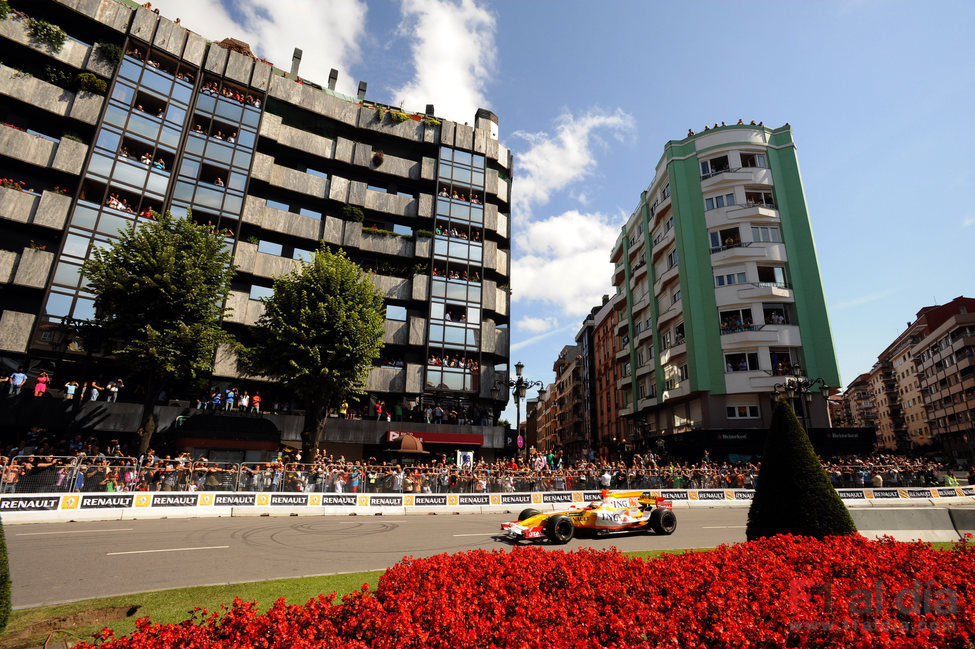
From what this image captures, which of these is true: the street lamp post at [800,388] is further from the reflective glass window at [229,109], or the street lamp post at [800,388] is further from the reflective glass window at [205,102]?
the reflective glass window at [205,102]

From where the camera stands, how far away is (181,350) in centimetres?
2503

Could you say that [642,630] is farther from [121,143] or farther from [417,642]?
[121,143]

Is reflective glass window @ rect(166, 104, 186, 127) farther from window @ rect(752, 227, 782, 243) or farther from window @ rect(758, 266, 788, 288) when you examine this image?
window @ rect(758, 266, 788, 288)

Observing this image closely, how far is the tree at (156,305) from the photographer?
78.9ft

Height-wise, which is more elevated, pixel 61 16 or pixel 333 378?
pixel 61 16

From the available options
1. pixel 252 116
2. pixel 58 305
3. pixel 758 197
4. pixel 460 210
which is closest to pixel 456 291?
pixel 460 210

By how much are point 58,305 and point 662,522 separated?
33413mm

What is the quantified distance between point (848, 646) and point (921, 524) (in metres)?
12.9

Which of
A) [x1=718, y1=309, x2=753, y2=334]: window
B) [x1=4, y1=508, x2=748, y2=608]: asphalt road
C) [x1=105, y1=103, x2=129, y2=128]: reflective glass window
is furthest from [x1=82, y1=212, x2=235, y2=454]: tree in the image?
[x1=718, y1=309, x2=753, y2=334]: window

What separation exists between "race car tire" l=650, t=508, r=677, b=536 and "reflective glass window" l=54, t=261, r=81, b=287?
3302 centimetres

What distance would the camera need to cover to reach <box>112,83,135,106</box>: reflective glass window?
31391 millimetres

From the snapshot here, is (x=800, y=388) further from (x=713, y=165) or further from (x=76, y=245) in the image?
(x=76, y=245)

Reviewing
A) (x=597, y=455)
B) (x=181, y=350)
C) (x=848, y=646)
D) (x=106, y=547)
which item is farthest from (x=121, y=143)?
(x=597, y=455)

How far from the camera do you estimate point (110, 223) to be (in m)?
29.7
